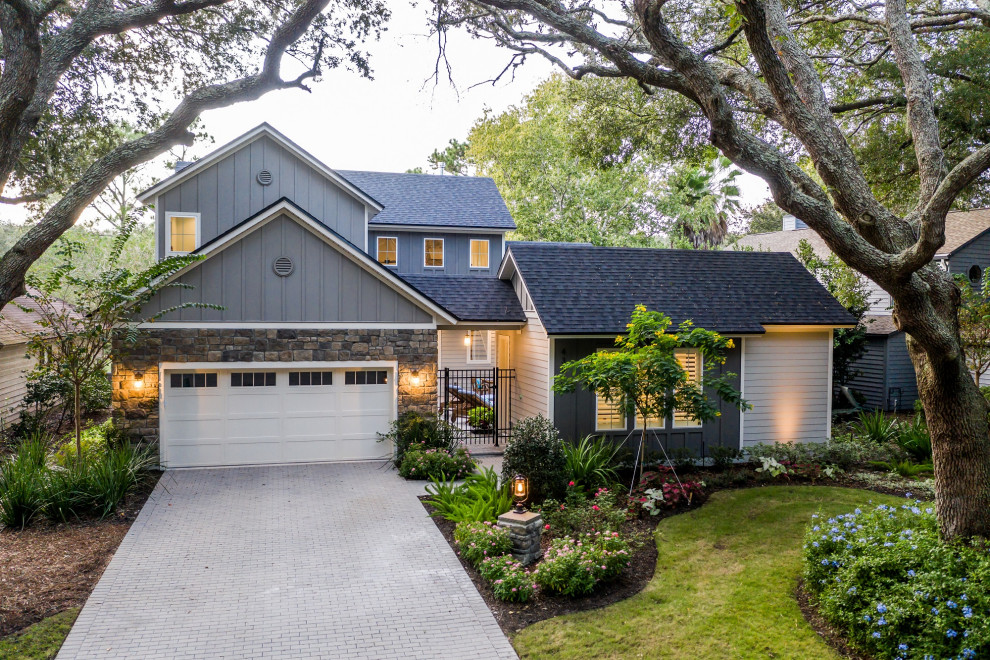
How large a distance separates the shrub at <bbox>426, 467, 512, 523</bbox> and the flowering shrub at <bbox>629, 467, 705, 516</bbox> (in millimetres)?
1864

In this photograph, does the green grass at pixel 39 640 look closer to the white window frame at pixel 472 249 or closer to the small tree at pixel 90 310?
the small tree at pixel 90 310

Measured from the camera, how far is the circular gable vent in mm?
12055

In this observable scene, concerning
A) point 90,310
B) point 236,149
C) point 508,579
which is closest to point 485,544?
point 508,579

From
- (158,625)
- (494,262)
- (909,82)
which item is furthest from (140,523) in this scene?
(494,262)

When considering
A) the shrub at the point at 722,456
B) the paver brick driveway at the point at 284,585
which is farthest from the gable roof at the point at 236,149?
the shrub at the point at 722,456

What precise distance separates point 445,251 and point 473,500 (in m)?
12.6

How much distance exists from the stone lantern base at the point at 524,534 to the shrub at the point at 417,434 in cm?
475

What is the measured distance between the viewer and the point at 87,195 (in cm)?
936

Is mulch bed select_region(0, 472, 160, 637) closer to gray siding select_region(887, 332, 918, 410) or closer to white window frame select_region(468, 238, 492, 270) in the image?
white window frame select_region(468, 238, 492, 270)

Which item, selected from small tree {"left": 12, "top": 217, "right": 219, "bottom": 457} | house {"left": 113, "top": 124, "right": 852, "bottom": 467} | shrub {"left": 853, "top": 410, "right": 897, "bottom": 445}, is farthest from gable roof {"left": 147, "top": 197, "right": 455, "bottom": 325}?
shrub {"left": 853, "top": 410, "right": 897, "bottom": 445}

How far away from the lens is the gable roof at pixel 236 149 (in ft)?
48.4

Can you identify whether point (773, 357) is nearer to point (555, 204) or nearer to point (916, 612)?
point (916, 612)

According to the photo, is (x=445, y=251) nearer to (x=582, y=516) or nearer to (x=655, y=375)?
(x=655, y=375)

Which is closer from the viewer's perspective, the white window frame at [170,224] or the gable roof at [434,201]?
the white window frame at [170,224]
